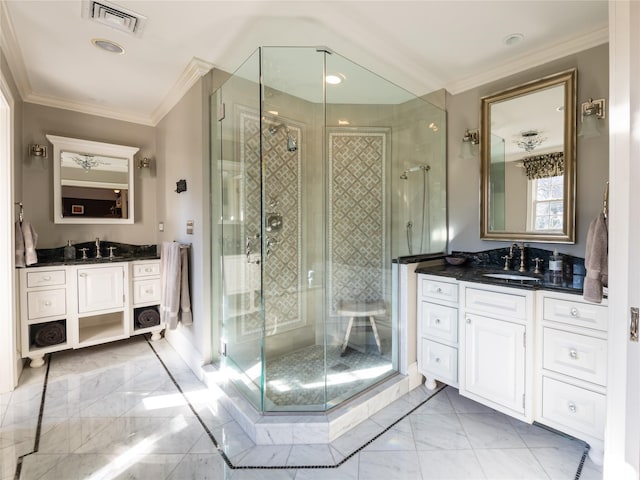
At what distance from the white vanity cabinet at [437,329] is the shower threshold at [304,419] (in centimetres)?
36

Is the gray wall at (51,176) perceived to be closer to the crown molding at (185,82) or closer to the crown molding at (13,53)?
the crown molding at (13,53)

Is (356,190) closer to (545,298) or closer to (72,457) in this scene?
(545,298)

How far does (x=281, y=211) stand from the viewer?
2.48 meters

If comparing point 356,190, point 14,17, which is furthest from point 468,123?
point 14,17

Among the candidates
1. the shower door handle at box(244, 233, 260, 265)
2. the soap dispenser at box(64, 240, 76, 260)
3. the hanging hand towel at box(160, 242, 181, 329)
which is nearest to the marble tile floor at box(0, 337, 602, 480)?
the hanging hand towel at box(160, 242, 181, 329)

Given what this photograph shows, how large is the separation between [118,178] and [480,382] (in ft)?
12.4

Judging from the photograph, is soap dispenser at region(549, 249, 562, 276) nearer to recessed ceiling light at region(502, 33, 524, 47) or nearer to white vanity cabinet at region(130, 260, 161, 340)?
recessed ceiling light at region(502, 33, 524, 47)

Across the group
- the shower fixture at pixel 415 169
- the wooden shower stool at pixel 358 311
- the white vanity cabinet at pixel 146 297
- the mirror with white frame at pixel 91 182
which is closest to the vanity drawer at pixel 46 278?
the white vanity cabinet at pixel 146 297

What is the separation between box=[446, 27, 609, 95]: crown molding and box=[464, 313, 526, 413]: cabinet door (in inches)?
72.1

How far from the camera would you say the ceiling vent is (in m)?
1.75

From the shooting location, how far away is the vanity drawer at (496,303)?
1743mm

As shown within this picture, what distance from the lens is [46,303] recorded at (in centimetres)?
265

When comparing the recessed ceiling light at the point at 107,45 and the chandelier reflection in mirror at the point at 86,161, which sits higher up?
the recessed ceiling light at the point at 107,45

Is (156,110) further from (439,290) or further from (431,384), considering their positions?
(431,384)
